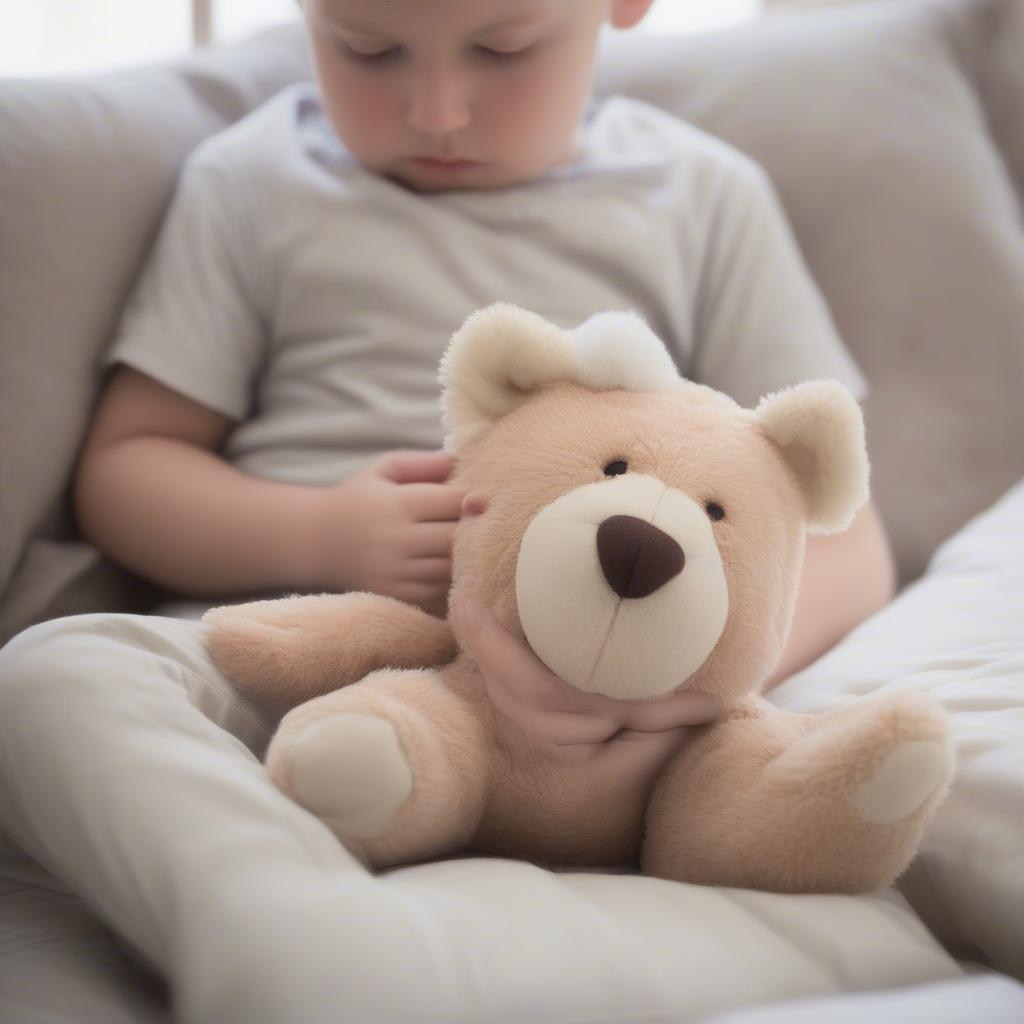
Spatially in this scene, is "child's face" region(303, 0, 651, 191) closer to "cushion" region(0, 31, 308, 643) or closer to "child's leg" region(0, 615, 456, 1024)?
"cushion" region(0, 31, 308, 643)

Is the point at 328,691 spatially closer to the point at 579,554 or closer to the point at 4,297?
the point at 579,554

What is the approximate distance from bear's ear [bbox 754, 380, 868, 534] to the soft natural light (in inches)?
36.2

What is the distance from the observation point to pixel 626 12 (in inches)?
35.5

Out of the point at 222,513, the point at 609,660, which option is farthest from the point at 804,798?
the point at 222,513

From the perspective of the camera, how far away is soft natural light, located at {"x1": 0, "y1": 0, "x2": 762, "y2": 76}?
137 centimetres

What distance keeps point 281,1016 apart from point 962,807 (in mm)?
331

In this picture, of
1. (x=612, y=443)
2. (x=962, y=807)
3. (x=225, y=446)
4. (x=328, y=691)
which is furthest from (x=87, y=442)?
(x=962, y=807)

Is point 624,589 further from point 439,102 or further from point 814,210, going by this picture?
point 814,210

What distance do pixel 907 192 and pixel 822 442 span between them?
579 mm

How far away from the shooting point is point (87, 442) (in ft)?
2.72

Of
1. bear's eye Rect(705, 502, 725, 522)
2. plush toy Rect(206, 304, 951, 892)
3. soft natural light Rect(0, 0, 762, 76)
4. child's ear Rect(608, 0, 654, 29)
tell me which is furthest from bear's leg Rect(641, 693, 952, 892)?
soft natural light Rect(0, 0, 762, 76)

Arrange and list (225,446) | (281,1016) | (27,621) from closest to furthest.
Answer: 1. (281,1016)
2. (27,621)
3. (225,446)

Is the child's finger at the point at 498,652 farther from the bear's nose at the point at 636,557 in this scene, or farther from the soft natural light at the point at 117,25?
the soft natural light at the point at 117,25

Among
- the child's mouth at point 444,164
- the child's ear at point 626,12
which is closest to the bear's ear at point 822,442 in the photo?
the child's mouth at point 444,164
